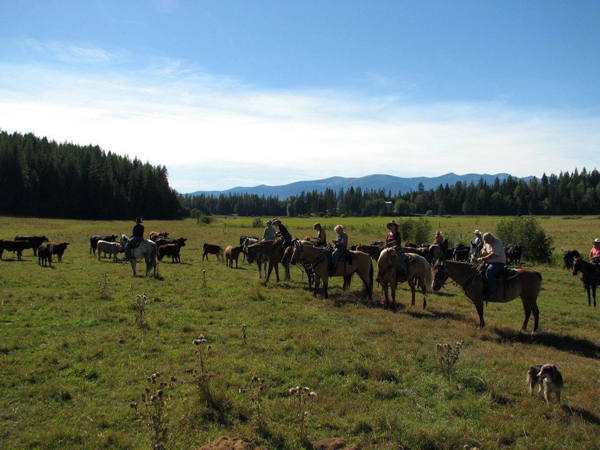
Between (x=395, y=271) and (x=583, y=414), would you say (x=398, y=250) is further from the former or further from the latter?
(x=583, y=414)

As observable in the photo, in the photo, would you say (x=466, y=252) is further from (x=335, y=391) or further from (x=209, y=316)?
(x=335, y=391)

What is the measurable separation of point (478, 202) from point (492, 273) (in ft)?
414

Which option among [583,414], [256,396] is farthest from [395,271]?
[256,396]

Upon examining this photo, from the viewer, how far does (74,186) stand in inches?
3233

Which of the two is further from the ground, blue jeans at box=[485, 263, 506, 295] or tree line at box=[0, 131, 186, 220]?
tree line at box=[0, 131, 186, 220]

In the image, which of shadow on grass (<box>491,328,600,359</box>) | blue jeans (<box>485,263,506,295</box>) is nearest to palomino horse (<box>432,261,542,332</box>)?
blue jeans (<box>485,263,506,295</box>)

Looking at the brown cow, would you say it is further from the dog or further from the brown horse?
the dog

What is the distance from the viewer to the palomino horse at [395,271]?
44.3ft

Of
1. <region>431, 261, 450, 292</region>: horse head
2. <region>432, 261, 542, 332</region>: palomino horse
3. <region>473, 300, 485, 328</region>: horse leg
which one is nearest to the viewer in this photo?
<region>432, 261, 542, 332</region>: palomino horse

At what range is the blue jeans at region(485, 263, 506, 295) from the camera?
36.3ft

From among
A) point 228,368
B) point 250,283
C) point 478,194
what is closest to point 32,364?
point 228,368

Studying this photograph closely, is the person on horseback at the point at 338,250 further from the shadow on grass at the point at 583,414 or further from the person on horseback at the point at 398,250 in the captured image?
the shadow on grass at the point at 583,414

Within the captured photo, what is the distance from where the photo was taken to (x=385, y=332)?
33.6 ft

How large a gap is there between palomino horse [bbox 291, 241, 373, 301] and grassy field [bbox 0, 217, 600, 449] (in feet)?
2.97
